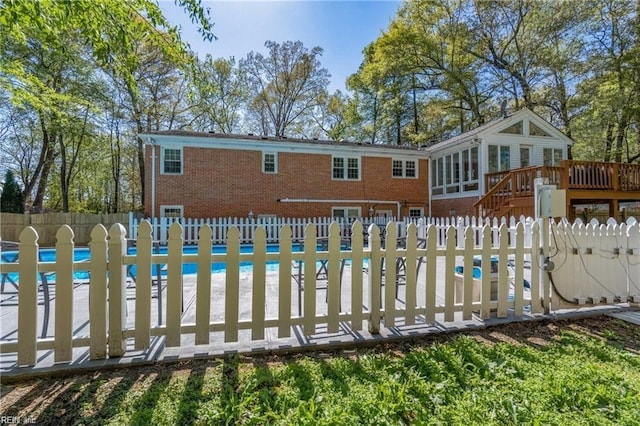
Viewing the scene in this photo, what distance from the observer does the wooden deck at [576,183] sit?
10516mm

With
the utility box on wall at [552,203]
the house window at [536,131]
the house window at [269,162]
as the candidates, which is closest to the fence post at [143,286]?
the utility box on wall at [552,203]

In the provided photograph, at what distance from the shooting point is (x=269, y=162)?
48.4ft

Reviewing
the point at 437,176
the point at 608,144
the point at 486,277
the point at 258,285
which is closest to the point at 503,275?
the point at 486,277

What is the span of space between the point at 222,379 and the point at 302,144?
13.4 meters

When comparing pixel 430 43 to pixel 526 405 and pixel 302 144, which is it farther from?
pixel 526 405

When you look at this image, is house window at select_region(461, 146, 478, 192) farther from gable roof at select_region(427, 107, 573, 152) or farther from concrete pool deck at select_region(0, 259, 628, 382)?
concrete pool deck at select_region(0, 259, 628, 382)

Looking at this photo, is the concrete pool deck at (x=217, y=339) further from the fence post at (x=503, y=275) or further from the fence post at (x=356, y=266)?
the fence post at (x=356, y=266)

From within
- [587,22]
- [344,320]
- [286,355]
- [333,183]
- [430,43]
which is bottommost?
[286,355]

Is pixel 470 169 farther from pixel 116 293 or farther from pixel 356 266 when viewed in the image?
pixel 116 293

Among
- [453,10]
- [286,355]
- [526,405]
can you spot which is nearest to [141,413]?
[286,355]

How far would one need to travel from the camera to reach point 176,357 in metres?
2.62

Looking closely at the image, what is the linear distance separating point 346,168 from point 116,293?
13891 mm

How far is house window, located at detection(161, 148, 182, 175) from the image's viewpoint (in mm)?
13406

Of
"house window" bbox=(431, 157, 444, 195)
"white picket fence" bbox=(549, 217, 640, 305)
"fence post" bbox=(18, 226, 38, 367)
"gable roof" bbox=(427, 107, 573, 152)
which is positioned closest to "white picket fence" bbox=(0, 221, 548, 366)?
"fence post" bbox=(18, 226, 38, 367)
